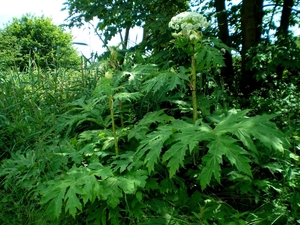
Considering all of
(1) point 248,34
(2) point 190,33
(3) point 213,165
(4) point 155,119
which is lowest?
(3) point 213,165

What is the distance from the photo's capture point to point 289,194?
2.58m

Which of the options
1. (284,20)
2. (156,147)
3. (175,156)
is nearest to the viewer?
(175,156)

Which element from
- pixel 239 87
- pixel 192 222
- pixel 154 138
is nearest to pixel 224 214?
pixel 192 222

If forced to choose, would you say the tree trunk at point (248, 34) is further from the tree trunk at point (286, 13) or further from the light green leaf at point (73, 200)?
the light green leaf at point (73, 200)

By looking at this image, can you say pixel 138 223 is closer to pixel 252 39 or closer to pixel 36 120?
pixel 36 120

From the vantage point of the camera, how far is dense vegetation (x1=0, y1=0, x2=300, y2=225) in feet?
7.59

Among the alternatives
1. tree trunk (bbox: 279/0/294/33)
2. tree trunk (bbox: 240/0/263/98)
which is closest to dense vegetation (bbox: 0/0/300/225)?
tree trunk (bbox: 240/0/263/98)

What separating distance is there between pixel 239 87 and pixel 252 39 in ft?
2.90

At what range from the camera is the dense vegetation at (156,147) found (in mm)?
2312

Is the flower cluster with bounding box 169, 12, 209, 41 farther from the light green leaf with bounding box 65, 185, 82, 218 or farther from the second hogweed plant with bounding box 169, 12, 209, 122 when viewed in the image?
the light green leaf with bounding box 65, 185, 82, 218

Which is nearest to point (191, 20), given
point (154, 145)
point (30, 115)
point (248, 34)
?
point (154, 145)

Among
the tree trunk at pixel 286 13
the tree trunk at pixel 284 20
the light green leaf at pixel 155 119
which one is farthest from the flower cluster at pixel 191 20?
the tree trunk at pixel 286 13

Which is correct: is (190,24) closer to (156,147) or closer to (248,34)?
(156,147)

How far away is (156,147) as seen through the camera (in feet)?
7.83
